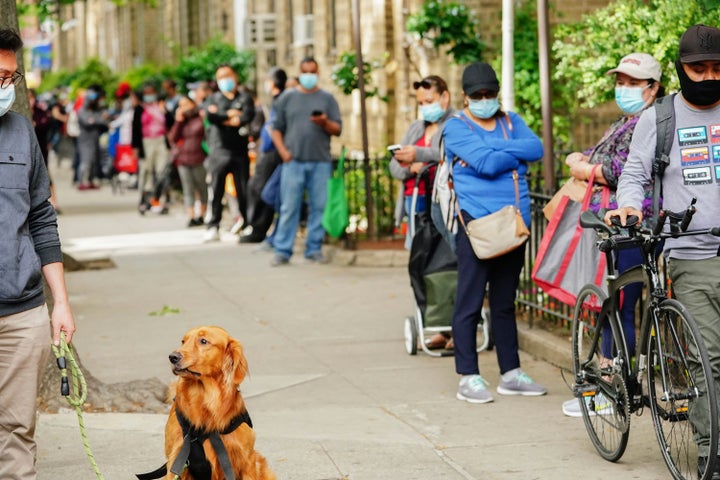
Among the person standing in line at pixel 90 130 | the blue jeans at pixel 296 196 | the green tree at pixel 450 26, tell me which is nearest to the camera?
the blue jeans at pixel 296 196

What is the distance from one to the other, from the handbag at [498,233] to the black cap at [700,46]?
202 cm

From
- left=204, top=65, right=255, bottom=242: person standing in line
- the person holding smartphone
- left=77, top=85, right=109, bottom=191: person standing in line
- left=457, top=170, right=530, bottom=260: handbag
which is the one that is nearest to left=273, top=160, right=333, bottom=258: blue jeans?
left=204, top=65, right=255, bottom=242: person standing in line

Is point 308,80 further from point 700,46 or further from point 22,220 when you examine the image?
point 22,220

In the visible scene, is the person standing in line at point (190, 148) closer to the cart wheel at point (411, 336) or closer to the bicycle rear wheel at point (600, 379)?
the cart wheel at point (411, 336)

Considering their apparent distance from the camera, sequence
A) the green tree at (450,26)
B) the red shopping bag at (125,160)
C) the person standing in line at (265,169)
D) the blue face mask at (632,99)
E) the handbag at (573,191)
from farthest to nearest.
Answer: the red shopping bag at (125,160) → the person standing in line at (265,169) → the green tree at (450,26) → the handbag at (573,191) → the blue face mask at (632,99)

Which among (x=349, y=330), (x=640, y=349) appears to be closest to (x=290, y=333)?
(x=349, y=330)

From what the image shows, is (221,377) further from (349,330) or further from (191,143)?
(191,143)

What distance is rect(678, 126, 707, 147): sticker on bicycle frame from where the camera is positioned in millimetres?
5855

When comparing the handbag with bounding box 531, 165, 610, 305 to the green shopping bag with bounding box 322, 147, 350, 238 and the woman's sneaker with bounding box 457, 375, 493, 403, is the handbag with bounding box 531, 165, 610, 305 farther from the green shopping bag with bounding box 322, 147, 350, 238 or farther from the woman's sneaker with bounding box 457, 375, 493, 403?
the green shopping bag with bounding box 322, 147, 350, 238

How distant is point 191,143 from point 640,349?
40.3ft

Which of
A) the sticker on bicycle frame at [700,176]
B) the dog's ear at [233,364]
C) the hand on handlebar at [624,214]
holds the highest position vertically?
the sticker on bicycle frame at [700,176]

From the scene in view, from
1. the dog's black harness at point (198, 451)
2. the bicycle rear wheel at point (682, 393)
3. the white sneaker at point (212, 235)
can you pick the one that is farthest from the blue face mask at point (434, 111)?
the white sneaker at point (212, 235)

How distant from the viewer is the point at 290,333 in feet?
33.8

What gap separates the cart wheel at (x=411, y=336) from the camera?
9.23 meters
